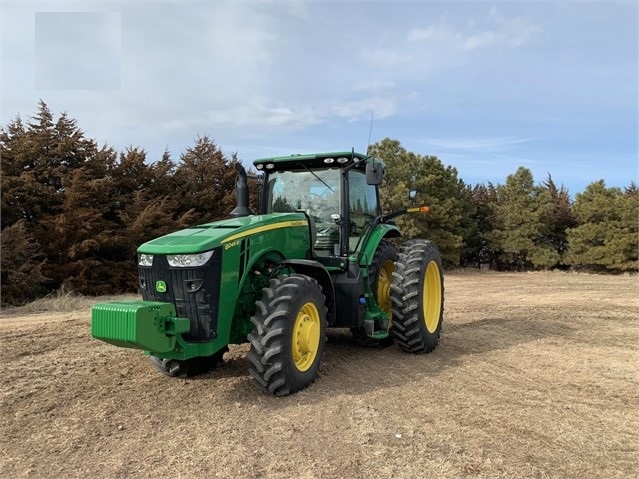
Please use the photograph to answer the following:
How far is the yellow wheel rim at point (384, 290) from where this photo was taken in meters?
6.80

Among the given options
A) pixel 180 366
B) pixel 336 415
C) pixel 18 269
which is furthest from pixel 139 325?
pixel 18 269

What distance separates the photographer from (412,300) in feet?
20.4

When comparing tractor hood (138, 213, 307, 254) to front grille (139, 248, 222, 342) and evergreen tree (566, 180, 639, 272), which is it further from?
evergreen tree (566, 180, 639, 272)

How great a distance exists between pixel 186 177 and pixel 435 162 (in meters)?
11.5

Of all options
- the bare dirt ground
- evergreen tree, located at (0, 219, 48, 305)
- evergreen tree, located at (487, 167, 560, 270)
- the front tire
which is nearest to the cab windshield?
the front tire

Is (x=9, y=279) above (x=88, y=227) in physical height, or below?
below

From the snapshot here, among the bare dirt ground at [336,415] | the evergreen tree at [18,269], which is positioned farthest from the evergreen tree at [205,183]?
the bare dirt ground at [336,415]

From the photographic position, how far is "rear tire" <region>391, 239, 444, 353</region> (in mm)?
6234

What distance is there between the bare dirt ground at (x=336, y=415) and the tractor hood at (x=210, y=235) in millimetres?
1373

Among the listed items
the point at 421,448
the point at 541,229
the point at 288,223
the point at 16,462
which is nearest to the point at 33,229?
the point at 288,223

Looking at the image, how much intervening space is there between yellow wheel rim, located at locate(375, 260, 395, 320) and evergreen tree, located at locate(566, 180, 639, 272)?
20.0m

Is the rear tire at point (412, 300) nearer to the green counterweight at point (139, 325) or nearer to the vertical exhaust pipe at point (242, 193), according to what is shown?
the vertical exhaust pipe at point (242, 193)

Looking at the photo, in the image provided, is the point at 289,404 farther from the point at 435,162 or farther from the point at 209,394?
the point at 435,162

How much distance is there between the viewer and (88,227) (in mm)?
13883
